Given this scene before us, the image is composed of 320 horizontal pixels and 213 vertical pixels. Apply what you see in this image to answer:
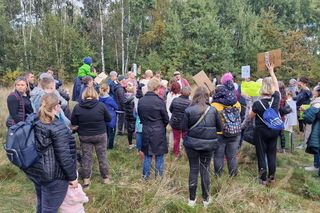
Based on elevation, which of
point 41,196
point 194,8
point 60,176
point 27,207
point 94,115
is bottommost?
point 27,207

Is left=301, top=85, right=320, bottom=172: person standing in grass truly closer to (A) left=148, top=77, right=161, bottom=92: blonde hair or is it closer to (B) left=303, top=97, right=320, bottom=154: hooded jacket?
(B) left=303, top=97, right=320, bottom=154: hooded jacket

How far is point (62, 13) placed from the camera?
34375 mm

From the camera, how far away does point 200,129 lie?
4988mm

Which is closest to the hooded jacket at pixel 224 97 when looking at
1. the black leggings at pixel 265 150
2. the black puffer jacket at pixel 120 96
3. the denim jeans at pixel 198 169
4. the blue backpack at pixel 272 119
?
the blue backpack at pixel 272 119

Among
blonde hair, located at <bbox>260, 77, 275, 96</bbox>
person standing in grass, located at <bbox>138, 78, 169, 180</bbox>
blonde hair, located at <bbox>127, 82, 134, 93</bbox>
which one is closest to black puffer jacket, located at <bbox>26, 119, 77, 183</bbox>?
person standing in grass, located at <bbox>138, 78, 169, 180</bbox>

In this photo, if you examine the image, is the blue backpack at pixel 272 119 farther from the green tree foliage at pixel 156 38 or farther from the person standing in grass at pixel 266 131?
the green tree foliage at pixel 156 38

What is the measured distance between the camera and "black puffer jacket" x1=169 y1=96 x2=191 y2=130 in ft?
23.1

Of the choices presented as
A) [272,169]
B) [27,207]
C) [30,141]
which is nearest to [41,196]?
[30,141]

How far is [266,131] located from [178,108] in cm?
183

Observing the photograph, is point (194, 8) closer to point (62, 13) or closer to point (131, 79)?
point (62, 13)

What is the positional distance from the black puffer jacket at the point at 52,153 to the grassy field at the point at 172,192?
48.2 inches

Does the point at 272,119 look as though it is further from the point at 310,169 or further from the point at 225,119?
the point at 310,169

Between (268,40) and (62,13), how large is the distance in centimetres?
1938

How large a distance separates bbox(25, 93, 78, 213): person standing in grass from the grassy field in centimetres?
102
